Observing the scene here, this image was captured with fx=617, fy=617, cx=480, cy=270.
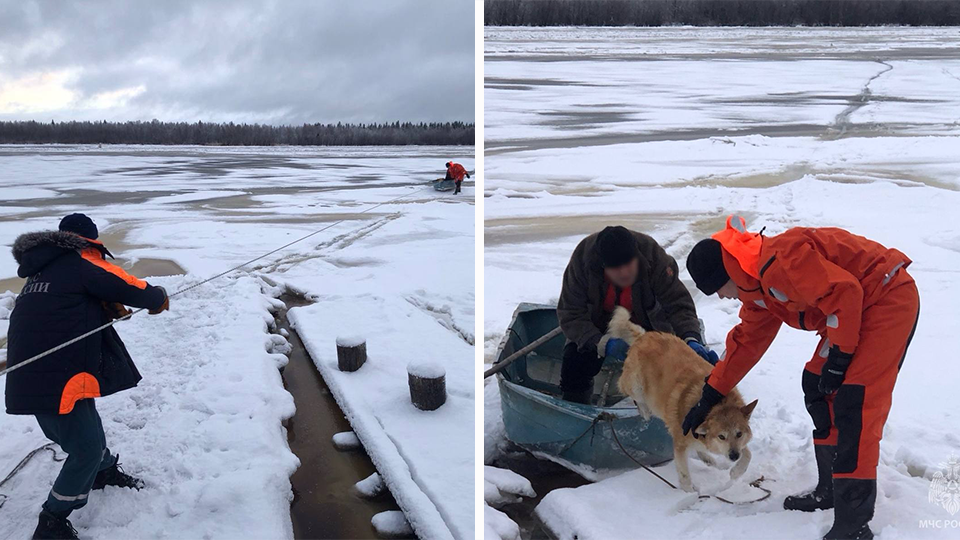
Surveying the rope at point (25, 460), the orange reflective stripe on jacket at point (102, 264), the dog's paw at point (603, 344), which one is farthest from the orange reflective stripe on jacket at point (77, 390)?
the dog's paw at point (603, 344)

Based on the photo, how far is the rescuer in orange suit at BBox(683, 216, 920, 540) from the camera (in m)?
1.87

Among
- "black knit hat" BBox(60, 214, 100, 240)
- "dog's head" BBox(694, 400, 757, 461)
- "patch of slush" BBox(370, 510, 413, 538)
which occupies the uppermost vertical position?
"black knit hat" BBox(60, 214, 100, 240)

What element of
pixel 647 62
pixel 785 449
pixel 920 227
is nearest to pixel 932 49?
pixel 647 62

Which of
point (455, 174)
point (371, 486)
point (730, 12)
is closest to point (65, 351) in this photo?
point (371, 486)

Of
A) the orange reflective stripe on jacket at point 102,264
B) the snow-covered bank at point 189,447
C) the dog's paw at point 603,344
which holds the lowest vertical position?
the snow-covered bank at point 189,447

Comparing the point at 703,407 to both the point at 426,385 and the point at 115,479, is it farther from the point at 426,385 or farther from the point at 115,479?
the point at 115,479

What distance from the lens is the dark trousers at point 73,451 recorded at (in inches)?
90.5

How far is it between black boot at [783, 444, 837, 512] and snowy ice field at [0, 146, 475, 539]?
1271 mm

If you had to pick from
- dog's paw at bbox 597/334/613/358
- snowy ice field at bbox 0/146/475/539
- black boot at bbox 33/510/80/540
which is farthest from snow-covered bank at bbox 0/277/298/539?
dog's paw at bbox 597/334/613/358

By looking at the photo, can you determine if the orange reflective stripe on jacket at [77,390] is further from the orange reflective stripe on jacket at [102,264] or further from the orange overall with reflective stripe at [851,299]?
the orange overall with reflective stripe at [851,299]

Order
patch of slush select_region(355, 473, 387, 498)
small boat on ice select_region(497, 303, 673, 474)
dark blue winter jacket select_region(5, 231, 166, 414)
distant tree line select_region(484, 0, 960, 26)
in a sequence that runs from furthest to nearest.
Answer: distant tree line select_region(484, 0, 960, 26), patch of slush select_region(355, 473, 387, 498), small boat on ice select_region(497, 303, 673, 474), dark blue winter jacket select_region(5, 231, 166, 414)

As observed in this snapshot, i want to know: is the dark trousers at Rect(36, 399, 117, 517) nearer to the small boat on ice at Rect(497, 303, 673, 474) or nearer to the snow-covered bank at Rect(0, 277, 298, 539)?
the snow-covered bank at Rect(0, 277, 298, 539)

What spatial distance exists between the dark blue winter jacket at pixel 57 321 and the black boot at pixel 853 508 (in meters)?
2.64

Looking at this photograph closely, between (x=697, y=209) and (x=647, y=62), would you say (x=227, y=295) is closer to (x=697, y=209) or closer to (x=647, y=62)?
(x=697, y=209)
